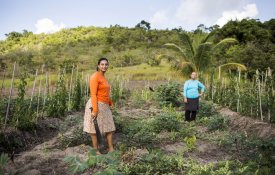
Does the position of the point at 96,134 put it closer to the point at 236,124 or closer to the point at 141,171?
the point at 141,171

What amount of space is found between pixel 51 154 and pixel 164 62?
88.1 feet

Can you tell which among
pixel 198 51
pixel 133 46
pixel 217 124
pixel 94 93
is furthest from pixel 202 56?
pixel 133 46

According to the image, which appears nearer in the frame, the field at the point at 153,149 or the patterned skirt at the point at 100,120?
the field at the point at 153,149

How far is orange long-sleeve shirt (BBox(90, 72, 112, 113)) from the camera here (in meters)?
5.24

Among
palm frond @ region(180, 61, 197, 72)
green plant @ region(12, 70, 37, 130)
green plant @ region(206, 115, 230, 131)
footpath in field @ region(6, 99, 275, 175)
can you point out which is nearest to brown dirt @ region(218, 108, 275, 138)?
footpath in field @ region(6, 99, 275, 175)

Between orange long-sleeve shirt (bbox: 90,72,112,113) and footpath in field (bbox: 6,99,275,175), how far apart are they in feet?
2.57

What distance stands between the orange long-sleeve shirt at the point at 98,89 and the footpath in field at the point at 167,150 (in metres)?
0.78

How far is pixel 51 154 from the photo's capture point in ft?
18.1

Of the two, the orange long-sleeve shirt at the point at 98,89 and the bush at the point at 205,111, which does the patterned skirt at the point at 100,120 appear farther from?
the bush at the point at 205,111

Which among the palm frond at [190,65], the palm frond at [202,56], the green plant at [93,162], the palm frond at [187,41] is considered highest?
the palm frond at [187,41]

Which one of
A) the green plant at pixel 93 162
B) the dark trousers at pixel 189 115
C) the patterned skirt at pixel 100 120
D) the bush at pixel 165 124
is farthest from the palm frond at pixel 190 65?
the green plant at pixel 93 162

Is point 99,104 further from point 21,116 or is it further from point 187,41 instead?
point 187,41

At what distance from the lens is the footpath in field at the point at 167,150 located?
15.2 ft

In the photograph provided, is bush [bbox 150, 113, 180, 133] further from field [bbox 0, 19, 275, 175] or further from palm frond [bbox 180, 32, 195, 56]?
palm frond [bbox 180, 32, 195, 56]
